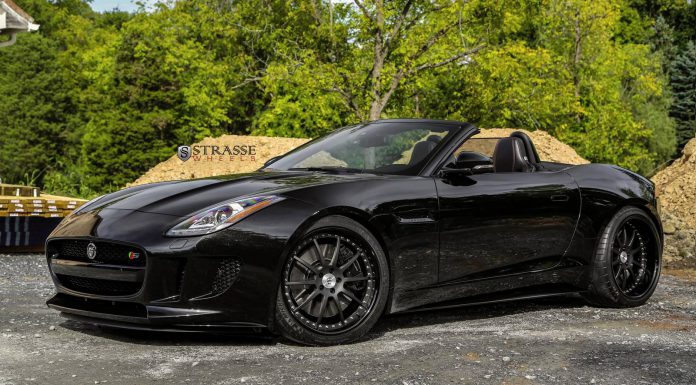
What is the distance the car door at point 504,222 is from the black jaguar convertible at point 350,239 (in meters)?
0.01

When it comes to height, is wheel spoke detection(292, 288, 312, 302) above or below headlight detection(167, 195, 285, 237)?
below

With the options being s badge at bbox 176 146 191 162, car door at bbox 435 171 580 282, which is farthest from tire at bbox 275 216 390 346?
s badge at bbox 176 146 191 162

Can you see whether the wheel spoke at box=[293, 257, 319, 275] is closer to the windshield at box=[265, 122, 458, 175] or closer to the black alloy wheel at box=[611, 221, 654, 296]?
the windshield at box=[265, 122, 458, 175]

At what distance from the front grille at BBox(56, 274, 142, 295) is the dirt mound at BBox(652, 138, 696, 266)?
8661mm

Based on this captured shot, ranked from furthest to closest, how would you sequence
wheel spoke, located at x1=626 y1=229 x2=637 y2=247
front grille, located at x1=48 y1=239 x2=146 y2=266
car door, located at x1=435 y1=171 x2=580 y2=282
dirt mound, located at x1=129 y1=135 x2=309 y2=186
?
dirt mound, located at x1=129 y1=135 x2=309 y2=186 → wheel spoke, located at x1=626 y1=229 x2=637 y2=247 → car door, located at x1=435 y1=171 x2=580 y2=282 → front grille, located at x1=48 y1=239 x2=146 y2=266

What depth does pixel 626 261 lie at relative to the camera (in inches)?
290

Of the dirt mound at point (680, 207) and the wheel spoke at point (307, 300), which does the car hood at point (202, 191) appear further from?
the dirt mound at point (680, 207)

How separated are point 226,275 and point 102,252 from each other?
78cm

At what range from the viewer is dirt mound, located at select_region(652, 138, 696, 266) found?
41.0ft

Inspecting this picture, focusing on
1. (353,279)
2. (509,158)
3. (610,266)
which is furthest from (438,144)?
(610,266)

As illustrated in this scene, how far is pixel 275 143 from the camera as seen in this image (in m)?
27.8

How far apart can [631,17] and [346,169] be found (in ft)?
199

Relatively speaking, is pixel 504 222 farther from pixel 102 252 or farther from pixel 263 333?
pixel 102 252

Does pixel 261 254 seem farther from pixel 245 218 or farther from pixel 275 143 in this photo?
pixel 275 143
